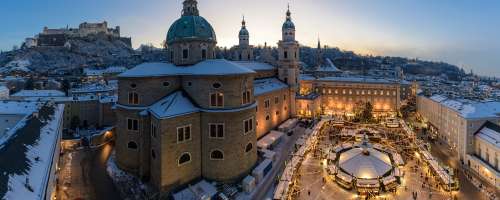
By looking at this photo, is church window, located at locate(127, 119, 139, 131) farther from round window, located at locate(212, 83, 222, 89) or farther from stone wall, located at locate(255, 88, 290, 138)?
stone wall, located at locate(255, 88, 290, 138)

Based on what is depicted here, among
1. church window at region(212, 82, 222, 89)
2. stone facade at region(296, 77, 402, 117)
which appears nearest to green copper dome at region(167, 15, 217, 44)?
church window at region(212, 82, 222, 89)

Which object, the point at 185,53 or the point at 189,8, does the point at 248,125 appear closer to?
the point at 185,53

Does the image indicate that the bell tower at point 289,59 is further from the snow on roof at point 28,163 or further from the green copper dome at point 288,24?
the snow on roof at point 28,163

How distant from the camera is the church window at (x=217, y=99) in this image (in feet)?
96.1

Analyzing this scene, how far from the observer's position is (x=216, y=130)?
29172 millimetres

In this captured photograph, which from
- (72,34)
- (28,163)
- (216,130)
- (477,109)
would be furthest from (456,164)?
(72,34)

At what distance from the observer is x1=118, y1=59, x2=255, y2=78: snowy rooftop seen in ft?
96.8

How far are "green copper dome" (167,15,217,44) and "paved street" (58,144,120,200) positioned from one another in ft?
57.6

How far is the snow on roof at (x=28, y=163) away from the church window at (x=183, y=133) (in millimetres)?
10000

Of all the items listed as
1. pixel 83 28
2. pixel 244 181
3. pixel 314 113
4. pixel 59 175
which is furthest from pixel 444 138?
pixel 83 28

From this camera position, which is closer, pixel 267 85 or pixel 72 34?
pixel 267 85

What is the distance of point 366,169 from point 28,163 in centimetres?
2752

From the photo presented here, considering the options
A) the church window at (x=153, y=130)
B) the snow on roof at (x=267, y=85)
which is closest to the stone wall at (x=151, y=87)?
the church window at (x=153, y=130)

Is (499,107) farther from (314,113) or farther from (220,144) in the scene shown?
(220,144)
